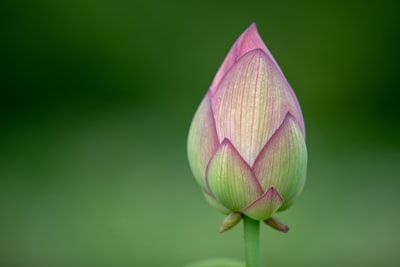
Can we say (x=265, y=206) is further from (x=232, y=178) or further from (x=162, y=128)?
(x=162, y=128)

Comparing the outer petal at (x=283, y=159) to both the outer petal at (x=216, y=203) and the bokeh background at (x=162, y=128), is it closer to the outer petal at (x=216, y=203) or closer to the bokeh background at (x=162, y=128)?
the outer petal at (x=216, y=203)

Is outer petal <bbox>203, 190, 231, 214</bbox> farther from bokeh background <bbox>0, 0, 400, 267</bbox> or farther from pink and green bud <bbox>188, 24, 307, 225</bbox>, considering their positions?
bokeh background <bbox>0, 0, 400, 267</bbox>

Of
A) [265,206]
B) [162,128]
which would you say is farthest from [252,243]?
[162,128]

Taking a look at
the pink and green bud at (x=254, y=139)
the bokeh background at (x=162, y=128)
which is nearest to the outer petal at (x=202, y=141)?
the pink and green bud at (x=254, y=139)

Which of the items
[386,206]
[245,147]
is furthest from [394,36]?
[245,147]

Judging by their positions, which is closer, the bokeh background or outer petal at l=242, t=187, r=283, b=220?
outer petal at l=242, t=187, r=283, b=220

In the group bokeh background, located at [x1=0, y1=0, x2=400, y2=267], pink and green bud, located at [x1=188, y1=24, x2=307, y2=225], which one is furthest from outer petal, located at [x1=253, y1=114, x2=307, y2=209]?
bokeh background, located at [x1=0, y1=0, x2=400, y2=267]
